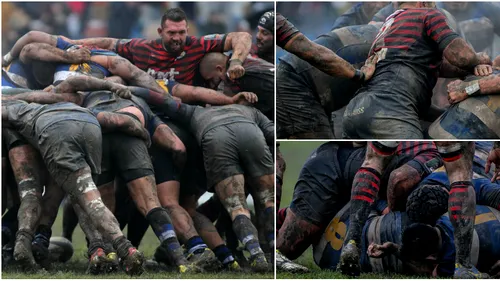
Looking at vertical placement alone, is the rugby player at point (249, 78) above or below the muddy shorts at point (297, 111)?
above

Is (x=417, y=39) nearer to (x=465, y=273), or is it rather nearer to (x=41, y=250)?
(x=465, y=273)

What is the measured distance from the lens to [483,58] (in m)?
7.15

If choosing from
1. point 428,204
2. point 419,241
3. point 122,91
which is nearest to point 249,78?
point 122,91

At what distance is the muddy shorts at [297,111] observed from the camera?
738cm

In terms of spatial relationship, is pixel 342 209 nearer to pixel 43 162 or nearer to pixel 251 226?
pixel 251 226

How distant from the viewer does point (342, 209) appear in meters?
7.44

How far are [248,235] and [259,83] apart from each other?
3.45 feet

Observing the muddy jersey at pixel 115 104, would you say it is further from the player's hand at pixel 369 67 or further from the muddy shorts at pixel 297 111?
the player's hand at pixel 369 67

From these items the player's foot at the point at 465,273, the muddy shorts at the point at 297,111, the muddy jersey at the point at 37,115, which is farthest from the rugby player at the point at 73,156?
the player's foot at the point at 465,273

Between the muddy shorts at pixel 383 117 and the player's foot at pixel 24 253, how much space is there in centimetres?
221

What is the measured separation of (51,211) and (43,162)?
350 mm

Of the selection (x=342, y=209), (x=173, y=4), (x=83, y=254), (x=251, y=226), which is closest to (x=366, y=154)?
(x=342, y=209)

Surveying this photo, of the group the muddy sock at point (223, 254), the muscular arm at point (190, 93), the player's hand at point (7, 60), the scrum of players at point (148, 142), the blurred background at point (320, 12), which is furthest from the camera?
the player's hand at point (7, 60)

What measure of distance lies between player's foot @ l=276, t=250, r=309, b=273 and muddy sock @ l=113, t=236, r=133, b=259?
1071 millimetres
